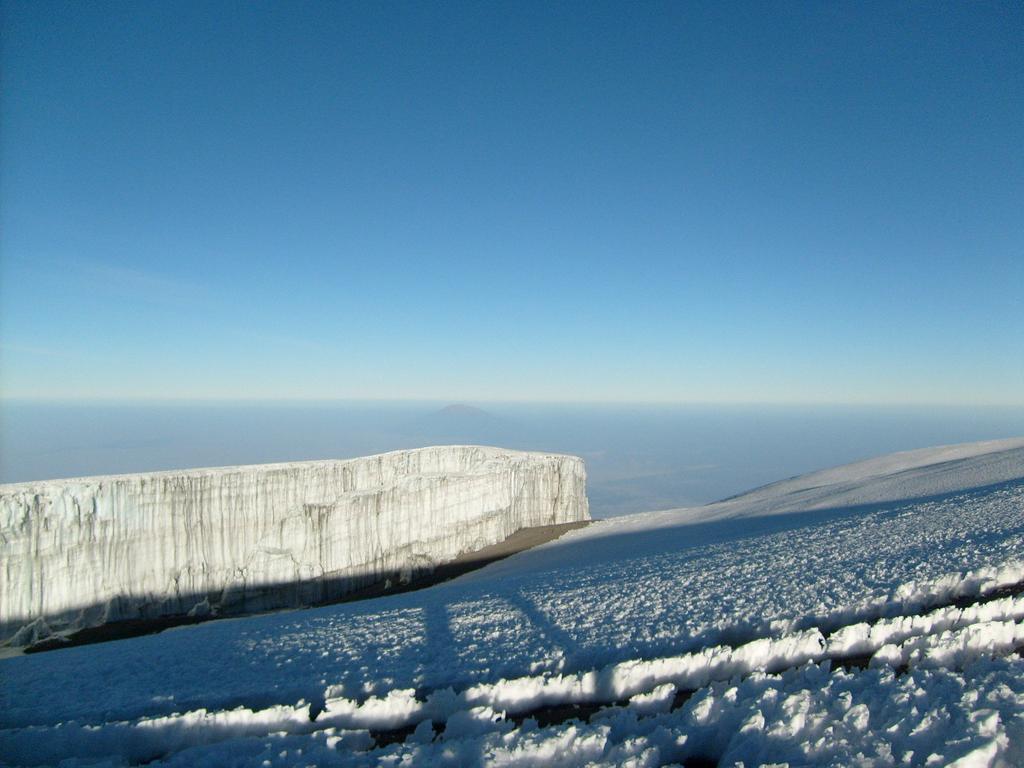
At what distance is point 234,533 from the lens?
1942cm

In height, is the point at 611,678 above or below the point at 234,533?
above

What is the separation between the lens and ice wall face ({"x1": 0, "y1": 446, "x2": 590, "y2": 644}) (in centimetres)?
1566

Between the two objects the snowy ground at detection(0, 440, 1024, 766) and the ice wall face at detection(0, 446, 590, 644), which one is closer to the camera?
the snowy ground at detection(0, 440, 1024, 766)

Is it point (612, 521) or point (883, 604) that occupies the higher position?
point (883, 604)

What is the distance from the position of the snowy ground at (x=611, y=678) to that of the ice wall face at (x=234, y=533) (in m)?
8.55

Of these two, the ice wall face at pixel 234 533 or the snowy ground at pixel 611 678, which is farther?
the ice wall face at pixel 234 533

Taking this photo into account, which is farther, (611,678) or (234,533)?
(234,533)

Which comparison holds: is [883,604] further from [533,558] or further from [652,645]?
[533,558]

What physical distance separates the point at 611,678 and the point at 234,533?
59.2ft

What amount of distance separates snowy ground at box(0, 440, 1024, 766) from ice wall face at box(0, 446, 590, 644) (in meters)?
8.55

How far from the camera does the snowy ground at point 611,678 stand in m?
3.97

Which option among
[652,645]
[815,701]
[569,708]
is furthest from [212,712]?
[815,701]

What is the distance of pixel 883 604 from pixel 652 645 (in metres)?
2.70

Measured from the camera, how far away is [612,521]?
95.2ft
